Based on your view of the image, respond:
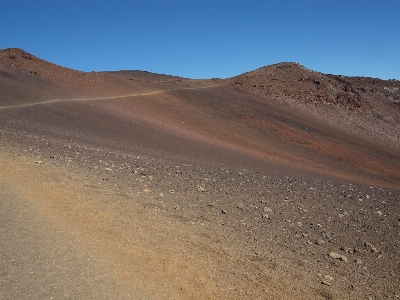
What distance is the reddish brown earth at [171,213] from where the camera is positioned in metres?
4.98

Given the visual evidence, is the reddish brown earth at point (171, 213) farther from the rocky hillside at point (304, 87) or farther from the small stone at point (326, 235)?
the rocky hillside at point (304, 87)

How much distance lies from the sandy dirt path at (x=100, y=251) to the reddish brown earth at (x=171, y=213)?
2 cm

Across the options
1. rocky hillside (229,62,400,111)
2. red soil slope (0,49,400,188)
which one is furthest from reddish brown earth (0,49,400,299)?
rocky hillside (229,62,400,111)

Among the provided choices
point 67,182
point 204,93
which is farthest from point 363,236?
point 204,93

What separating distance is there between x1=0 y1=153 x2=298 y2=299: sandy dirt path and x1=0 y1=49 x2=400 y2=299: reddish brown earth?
2 centimetres

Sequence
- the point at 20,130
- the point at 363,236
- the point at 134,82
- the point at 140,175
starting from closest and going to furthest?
1. the point at 363,236
2. the point at 140,175
3. the point at 20,130
4. the point at 134,82

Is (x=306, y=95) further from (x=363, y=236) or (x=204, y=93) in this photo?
(x=363, y=236)

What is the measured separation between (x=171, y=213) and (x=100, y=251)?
2.51m

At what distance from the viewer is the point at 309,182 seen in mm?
13000

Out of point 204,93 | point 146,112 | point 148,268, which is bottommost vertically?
point 148,268

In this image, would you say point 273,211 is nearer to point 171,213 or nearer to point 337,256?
point 337,256

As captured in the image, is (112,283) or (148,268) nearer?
(112,283)

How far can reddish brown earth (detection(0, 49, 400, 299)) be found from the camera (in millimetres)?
4977

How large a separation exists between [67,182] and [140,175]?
2.31 meters
